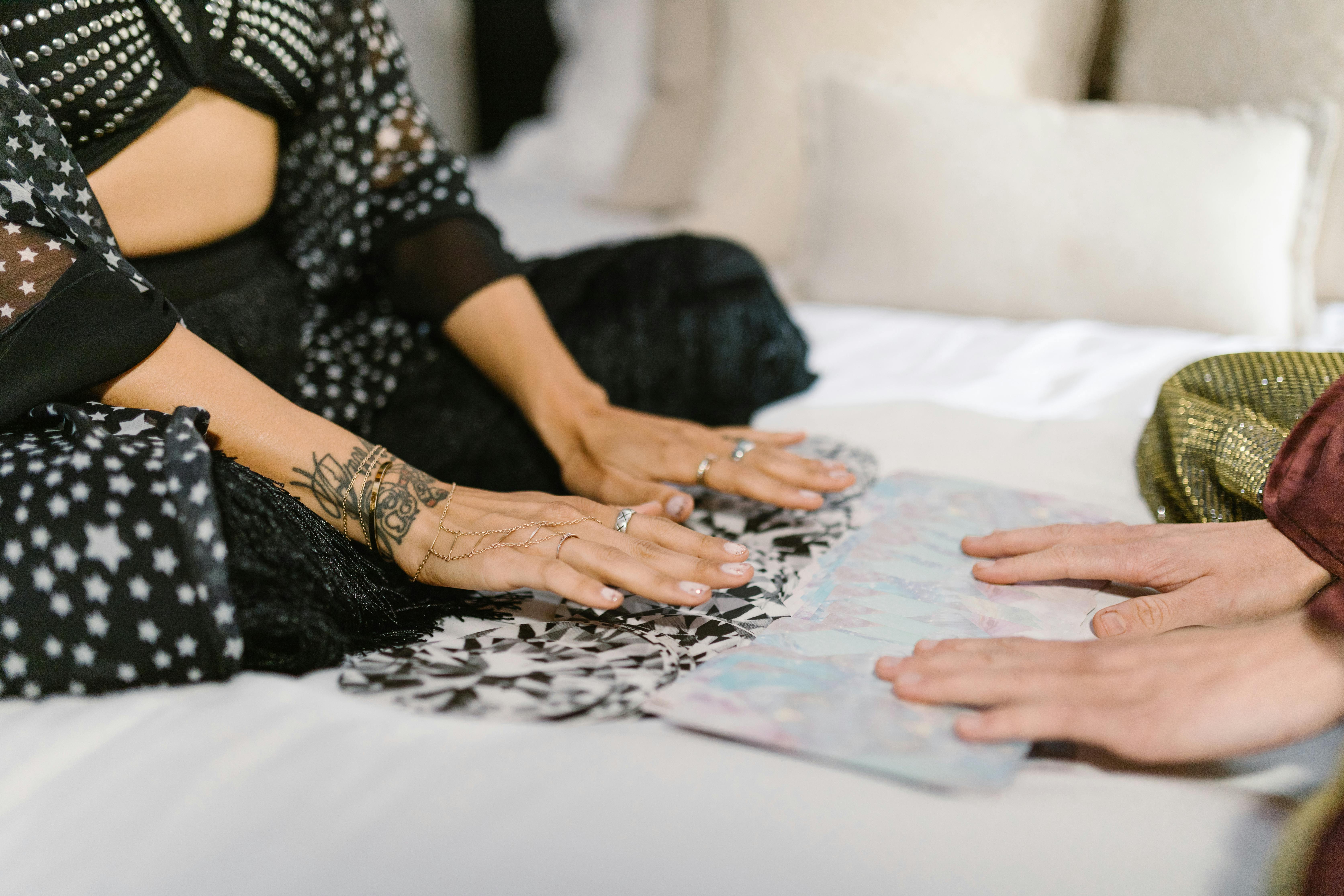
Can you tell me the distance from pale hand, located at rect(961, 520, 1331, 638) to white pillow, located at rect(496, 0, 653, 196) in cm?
146

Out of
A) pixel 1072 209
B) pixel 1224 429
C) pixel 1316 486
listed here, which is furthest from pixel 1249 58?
pixel 1316 486

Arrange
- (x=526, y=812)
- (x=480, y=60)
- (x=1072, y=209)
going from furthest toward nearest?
(x=480, y=60) < (x=1072, y=209) < (x=526, y=812)

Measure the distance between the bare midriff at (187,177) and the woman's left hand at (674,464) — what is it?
15.0 inches

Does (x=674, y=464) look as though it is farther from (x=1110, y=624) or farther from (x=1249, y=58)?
(x=1249, y=58)

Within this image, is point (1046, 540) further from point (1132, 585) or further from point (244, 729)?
point (244, 729)

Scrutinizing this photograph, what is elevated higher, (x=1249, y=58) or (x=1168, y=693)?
(x=1249, y=58)

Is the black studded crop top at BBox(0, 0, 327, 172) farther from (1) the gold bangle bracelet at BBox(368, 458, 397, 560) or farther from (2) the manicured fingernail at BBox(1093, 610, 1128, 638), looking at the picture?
(2) the manicured fingernail at BBox(1093, 610, 1128, 638)

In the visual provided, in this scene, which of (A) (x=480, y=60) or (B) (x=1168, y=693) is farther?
(A) (x=480, y=60)

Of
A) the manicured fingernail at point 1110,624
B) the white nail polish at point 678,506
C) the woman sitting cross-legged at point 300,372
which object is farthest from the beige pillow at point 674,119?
the manicured fingernail at point 1110,624

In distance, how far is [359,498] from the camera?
66cm

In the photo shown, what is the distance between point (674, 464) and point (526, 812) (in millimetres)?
443

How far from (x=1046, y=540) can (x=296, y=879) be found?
0.51 m

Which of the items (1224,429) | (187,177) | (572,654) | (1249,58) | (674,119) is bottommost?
(572,654)

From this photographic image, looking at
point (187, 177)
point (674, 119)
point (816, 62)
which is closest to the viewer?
point (187, 177)
